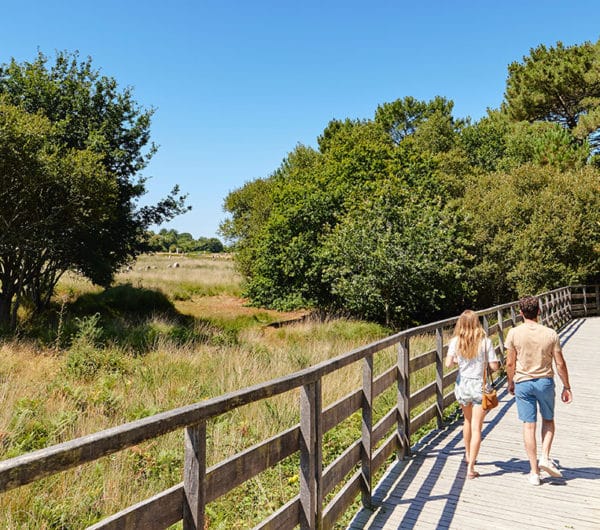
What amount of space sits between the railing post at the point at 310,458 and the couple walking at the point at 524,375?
2456mm

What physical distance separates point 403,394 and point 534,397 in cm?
140

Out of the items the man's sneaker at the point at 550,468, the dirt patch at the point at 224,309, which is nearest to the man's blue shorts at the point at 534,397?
the man's sneaker at the point at 550,468

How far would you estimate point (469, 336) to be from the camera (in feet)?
18.6

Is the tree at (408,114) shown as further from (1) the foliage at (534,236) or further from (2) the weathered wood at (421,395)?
(2) the weathered wood at (421,395)

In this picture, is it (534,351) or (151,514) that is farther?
(534,351)

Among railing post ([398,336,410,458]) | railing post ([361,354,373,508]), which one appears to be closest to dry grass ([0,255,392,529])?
railing post ([361,354,373,508])

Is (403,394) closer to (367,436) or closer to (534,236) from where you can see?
(367,436)

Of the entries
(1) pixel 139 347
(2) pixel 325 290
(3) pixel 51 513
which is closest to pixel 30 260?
(1) pixel 139 347

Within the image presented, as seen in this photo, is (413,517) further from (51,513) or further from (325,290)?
(325,290)

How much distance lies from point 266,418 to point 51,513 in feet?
9.87

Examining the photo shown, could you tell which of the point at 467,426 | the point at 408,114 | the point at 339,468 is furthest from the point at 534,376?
the point at 408,114

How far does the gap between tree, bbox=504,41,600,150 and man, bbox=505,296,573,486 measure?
32773mm

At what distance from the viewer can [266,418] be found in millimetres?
6742

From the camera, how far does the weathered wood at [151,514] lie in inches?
76.1
